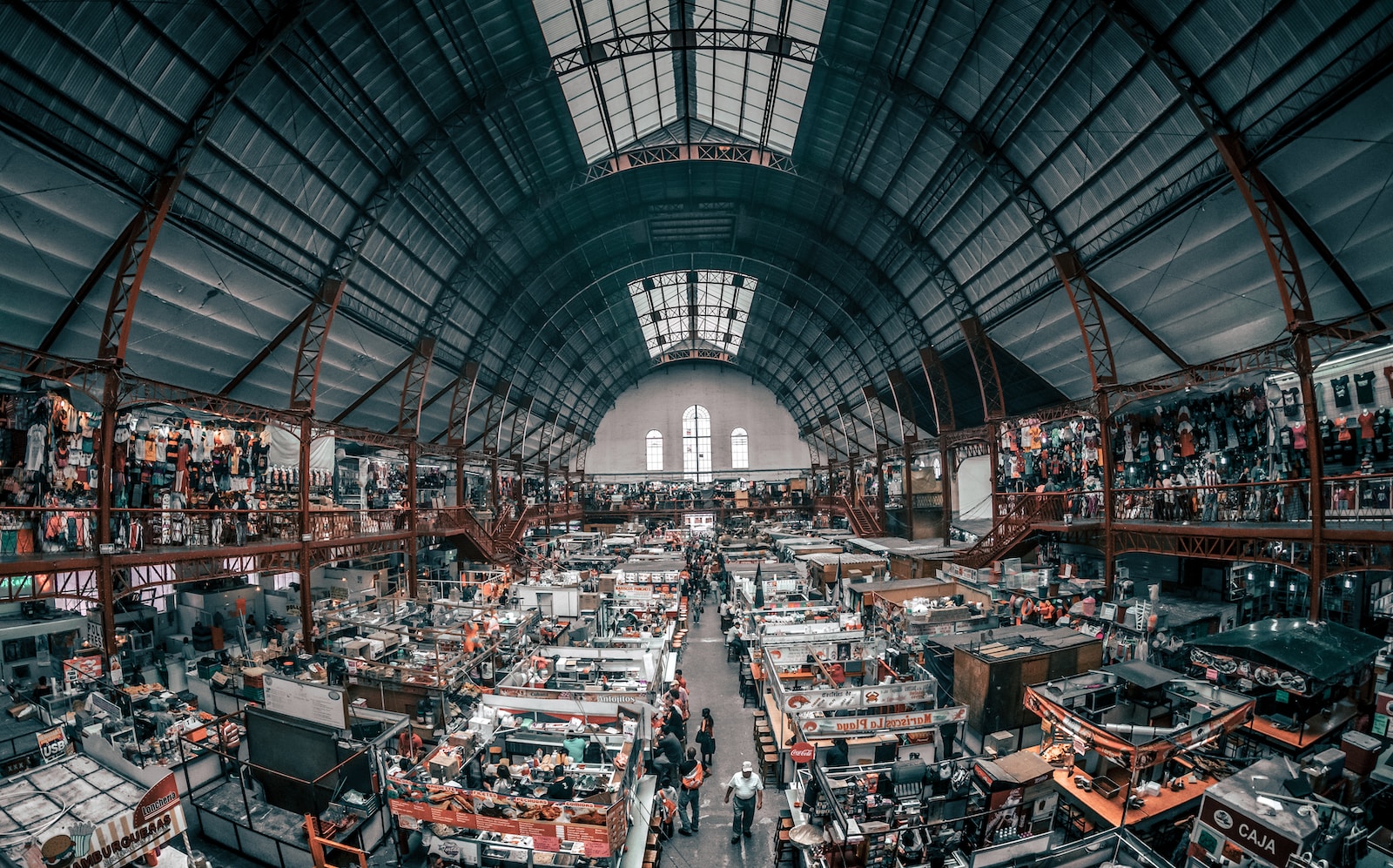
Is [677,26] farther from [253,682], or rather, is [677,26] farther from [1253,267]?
[253,682]

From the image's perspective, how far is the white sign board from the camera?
950 centimetres

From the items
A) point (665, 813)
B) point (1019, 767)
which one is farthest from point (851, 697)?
point (665, 813)

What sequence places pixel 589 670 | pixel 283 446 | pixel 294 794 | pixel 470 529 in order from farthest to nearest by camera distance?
pixel 470 529
pixel 283 446
pixel 589 670
pixel 294 794

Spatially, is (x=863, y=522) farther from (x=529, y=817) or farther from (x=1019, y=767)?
(x=529, y=817)

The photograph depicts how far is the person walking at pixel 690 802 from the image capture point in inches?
367

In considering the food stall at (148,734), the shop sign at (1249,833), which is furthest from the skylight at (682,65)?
the food stall at (148,734)

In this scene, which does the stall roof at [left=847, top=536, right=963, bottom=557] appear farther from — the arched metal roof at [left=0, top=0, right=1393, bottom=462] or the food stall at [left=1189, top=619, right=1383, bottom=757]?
the food stall at [left=1189, top=619, right=1383, bottom=757]

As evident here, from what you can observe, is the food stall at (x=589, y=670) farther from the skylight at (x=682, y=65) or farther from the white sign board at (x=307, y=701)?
the skylight at (x=682, y=65)

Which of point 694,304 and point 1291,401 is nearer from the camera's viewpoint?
point 1291,401

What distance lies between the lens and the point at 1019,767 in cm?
759

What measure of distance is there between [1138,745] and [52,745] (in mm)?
15752

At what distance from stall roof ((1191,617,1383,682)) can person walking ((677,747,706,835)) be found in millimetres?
8938

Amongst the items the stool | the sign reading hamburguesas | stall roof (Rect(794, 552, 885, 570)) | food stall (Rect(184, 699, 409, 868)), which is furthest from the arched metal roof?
the stool

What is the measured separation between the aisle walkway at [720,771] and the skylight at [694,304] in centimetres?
2335
